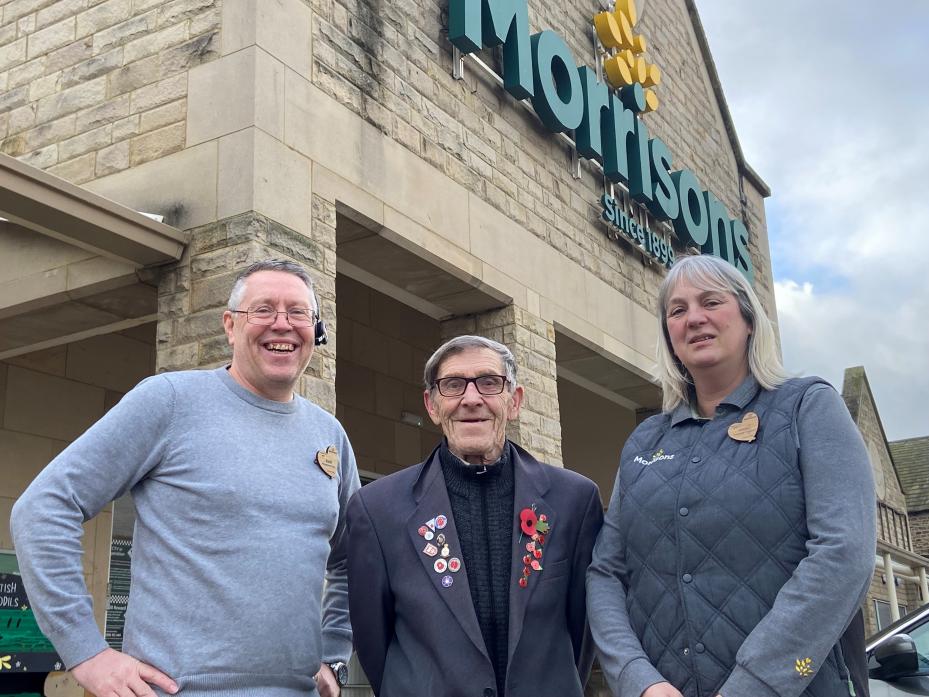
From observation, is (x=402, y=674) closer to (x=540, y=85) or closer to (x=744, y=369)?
(x=744, y=369)

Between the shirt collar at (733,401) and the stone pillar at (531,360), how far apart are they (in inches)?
193

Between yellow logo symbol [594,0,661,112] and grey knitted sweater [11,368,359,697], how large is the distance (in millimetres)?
8783

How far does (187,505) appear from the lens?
247cm

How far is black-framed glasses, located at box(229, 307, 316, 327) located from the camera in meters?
2.72

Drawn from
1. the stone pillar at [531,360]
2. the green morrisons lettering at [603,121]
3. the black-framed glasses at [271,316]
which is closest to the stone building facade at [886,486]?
the green morrisons lettering at [603,121]

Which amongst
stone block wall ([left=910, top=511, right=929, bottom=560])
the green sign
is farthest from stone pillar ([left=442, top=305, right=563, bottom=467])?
stone block wall ([left=910, top=511, right=929, bottom=560])

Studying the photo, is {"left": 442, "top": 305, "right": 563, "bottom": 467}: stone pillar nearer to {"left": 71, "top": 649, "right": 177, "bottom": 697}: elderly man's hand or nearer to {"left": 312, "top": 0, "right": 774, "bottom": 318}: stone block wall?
{"left": 312, "top": 0, "right": 774, "bottom": 318}: stone block wall

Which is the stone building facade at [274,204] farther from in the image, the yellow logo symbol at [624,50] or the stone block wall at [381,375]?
the yellow logo symbol at [624,50]

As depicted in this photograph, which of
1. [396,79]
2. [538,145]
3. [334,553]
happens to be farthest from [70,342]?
[334,553]

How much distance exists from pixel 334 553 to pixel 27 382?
530 cm

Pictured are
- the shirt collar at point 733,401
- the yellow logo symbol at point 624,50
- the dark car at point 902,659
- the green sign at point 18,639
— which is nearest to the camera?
the shirt collar at point 733,401

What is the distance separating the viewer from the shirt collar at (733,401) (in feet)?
8.30

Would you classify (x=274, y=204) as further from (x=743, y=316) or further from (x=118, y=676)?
(x=118, y=676)

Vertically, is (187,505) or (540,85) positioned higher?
(540,85)
